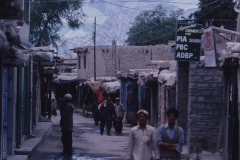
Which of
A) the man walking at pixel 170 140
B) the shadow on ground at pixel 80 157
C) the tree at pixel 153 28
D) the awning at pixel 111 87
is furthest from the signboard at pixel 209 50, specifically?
the tree at pixel 153 28

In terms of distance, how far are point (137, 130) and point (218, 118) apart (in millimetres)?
8414

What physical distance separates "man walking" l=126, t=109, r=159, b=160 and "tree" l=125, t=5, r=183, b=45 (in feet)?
176

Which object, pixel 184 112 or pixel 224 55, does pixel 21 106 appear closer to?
pixel 184 112

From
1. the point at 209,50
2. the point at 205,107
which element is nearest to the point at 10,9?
the point at 209,50

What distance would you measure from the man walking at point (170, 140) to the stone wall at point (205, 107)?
8316 millimetres

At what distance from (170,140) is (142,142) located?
479 millimetres

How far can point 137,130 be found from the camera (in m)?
9.77

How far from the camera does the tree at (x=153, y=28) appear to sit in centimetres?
6488

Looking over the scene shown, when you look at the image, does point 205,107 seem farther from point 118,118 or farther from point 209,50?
point 118,118

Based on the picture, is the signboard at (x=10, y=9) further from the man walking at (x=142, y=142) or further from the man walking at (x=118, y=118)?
the man walking at (x=118, y=118)

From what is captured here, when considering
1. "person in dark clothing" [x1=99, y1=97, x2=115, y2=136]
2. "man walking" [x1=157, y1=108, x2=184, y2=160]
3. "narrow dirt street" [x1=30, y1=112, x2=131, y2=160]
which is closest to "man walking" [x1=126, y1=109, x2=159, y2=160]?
"man walking" [x1=157, y1=108, x2=184, y2=160]

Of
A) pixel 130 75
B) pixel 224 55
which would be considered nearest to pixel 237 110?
pixel 224 55

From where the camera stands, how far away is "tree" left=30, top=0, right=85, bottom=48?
48.1 meters

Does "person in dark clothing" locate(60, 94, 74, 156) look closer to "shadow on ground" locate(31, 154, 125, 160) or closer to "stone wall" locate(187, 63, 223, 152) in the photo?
"shadow on ground" locate(31, 154, 125, 160)
